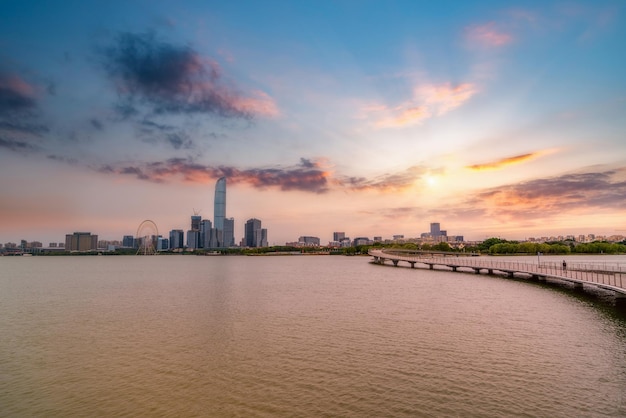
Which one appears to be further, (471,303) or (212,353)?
(471,303)

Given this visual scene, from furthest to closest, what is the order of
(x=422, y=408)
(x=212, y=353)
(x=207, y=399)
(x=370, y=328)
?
(x=370, y=328) < (x=212, y=353) < (x=207, y=399) < (x=422, y=408)

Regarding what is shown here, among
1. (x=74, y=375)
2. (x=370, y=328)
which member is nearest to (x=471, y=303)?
(x=370, y=328)

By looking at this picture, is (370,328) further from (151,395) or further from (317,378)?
(151,395)

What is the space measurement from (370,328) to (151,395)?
19.3 meters

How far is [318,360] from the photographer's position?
80.5 ft

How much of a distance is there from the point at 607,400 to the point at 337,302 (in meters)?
32.7

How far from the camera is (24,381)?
21.9m

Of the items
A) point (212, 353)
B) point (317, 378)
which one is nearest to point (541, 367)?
point (317, 378)

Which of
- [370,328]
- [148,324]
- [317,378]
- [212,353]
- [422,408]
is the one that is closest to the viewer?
[422,408]

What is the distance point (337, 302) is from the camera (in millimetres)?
48531

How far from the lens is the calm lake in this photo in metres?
18.2

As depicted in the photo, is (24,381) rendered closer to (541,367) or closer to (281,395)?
(281,395)

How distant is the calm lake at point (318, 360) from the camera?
1816 cm

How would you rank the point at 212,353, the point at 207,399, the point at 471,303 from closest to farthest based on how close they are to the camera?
the point at 207,399 → the point at 212,353 → the point at 471,303
